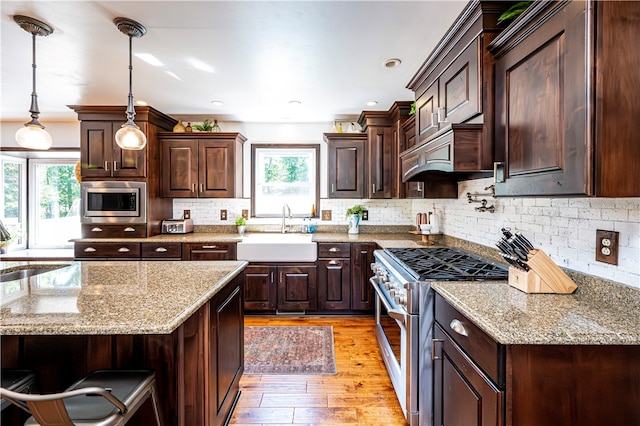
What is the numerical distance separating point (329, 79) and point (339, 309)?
2378 millimetres

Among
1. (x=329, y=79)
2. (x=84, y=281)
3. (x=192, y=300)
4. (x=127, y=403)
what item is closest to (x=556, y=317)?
(x=192, y=300)

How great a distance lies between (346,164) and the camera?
12.4 ft

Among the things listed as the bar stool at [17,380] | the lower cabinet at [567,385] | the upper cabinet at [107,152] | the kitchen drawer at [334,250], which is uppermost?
the upper cabinet at [107,152]

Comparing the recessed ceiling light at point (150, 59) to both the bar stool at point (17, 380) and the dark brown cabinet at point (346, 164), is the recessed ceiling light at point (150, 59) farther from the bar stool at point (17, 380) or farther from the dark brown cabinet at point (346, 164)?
the bar stool at point (17, 380)

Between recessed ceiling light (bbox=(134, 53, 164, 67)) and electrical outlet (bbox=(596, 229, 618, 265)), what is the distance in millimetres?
2915

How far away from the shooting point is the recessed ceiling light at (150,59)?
7.58 feet

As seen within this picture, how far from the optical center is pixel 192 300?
50.2 inches

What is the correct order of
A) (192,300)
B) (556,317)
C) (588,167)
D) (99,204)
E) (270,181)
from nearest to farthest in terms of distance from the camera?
(588,167), (556,317), (192,300), (99,204), (270,181)

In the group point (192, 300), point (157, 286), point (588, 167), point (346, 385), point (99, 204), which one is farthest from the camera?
point (99, 204)

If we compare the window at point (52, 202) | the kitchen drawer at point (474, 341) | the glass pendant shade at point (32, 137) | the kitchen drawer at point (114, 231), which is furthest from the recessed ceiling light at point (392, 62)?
the window at point (52, 202)

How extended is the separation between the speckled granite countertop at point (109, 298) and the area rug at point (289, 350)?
41.0 inches

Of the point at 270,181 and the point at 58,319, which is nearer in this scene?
the point at 58,319

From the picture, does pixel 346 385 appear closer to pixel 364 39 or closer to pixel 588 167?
pixel 588 167

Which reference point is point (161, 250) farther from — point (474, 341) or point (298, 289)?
point (474, 341)
